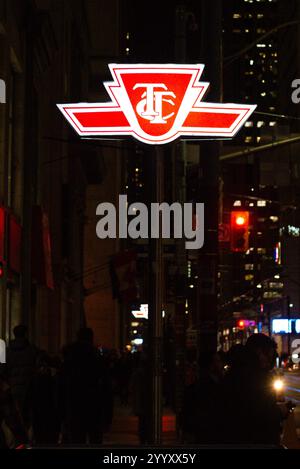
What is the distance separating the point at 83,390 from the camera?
1283 centimetres

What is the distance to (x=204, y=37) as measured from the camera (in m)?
16.6

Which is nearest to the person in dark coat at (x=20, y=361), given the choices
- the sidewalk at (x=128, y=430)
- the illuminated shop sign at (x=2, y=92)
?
the sidewalk at (x=128, y=430)

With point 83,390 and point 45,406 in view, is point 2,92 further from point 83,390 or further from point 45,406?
point 83,390

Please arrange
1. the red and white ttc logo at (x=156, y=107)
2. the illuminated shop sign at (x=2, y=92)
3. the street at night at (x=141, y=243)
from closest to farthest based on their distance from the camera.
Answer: the street at night at (x=141, y=243) → the red and white ttc logo at (x=156, y=107) → the illuminated shop sign at (x=2, y=92)

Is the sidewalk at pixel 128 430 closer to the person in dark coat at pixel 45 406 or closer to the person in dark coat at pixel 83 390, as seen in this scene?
the person in dark coat at pixel 45 406

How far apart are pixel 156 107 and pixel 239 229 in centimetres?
1122

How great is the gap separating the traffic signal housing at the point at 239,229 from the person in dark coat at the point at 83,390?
27.7ft

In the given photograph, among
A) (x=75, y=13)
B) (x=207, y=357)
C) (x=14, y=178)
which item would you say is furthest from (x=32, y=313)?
(x=75, y=13)

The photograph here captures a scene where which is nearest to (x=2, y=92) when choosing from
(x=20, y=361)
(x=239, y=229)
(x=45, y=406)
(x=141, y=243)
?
(x=141, y=243)

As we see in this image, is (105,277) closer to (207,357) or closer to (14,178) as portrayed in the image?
(14,178)

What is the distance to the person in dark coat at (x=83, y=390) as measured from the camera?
1277 centimetres

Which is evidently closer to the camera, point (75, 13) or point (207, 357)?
point (207, 357)

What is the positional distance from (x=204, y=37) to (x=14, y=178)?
7.18m

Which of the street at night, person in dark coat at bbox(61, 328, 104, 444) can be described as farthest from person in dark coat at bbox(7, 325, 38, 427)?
person in dark coat at bbox(61, 328, 104, 444)
